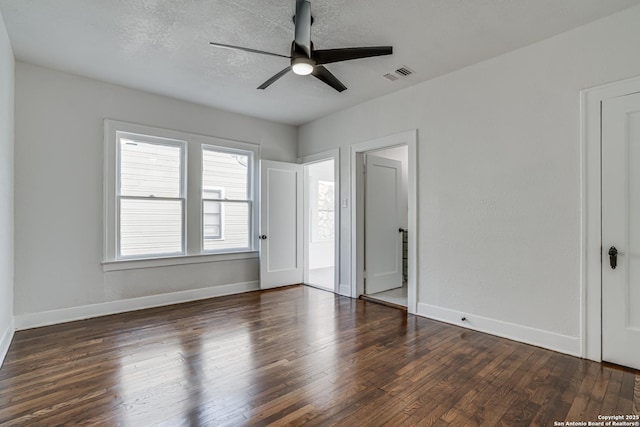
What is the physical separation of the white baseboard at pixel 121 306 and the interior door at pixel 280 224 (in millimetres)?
421

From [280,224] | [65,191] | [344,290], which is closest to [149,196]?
[65,191]

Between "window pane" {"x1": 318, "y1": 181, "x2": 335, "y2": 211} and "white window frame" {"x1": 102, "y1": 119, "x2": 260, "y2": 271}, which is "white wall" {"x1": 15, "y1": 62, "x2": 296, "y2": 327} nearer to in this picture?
"white window frame" {"x1": 102, "y1": 119, "x2": 260, "y2": 271}

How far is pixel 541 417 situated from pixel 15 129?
5205 mm

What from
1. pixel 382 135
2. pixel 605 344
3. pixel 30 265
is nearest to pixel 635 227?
pixel 605 344

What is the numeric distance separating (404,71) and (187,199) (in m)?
3.30

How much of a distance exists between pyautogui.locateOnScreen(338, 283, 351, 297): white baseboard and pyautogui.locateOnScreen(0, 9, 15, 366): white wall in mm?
3729

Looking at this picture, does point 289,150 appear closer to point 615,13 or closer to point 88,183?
point 88,183

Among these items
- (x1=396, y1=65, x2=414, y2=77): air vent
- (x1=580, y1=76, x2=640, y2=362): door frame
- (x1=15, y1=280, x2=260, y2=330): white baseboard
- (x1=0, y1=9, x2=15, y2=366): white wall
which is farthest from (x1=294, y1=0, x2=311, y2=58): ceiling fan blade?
(x1=15, y1=280, x2=260, y2=330): white baseboard

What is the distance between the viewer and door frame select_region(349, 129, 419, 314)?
3914 millimetres

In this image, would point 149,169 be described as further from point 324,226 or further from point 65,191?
point 324,226

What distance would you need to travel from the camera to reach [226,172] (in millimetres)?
5055

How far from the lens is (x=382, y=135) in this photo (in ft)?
14.2

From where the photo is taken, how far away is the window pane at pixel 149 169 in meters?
4.15

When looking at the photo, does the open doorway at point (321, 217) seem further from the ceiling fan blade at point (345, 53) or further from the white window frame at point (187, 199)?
the ceiling fan blade at point (345, 53)
